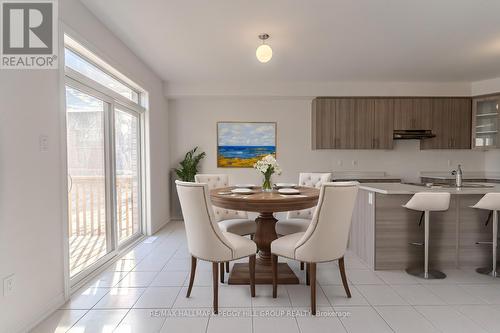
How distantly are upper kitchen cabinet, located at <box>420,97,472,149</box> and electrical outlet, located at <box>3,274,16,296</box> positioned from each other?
609 centimetres

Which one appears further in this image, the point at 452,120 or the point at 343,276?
the point at 452,120

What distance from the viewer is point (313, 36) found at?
310 cm

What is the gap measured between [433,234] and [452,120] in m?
3.15

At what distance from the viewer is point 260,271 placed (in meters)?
2.63

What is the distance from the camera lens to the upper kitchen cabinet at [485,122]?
479cm

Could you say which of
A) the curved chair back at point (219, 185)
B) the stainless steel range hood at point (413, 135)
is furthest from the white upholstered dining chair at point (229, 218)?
the stainless steel range hood at point (413, 135)

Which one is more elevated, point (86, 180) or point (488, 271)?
point (86, 180)

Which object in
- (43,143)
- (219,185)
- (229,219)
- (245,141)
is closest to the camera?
(43,143)

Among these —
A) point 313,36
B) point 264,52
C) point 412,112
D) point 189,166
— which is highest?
point 313,36

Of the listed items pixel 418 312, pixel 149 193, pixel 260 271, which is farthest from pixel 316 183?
pixel 149 193

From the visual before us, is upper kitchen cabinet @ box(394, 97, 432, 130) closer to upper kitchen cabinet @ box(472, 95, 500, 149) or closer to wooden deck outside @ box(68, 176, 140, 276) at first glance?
upper kitchen cabinet @ box(472, 95, 500, 149)

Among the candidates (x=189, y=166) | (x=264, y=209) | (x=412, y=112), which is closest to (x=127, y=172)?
(x=189, y=166)

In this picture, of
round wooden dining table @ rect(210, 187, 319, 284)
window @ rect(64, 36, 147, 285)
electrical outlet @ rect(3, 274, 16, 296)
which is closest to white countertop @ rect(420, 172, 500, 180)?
round wooden dining table @ rect(210, 187, 319, 284)

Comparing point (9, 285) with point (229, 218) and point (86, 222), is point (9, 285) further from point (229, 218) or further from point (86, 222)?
point (229, 218)
